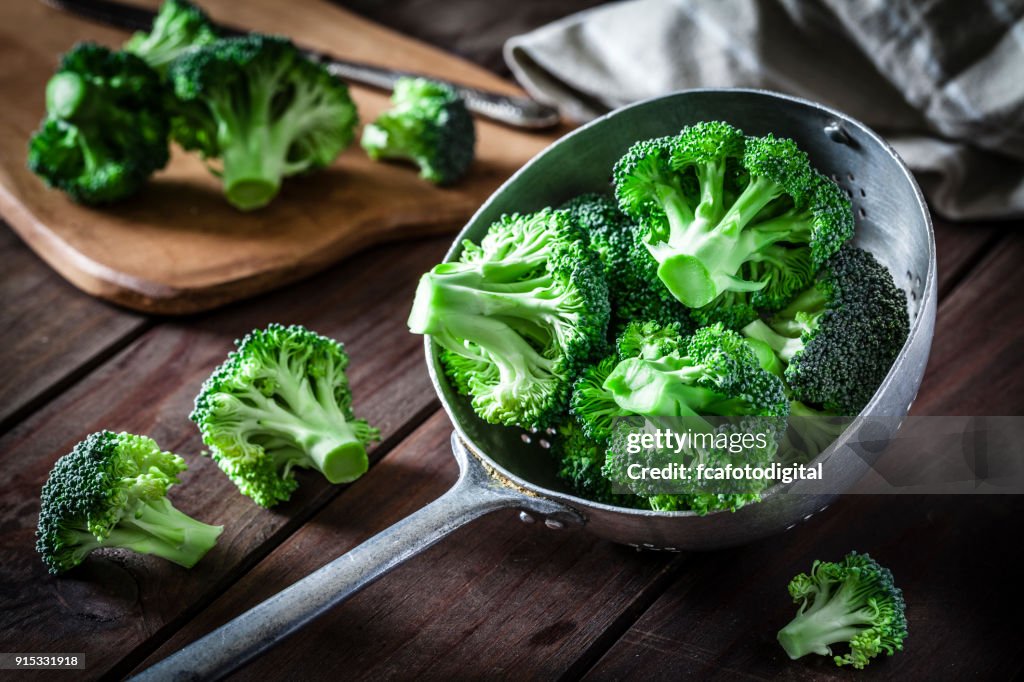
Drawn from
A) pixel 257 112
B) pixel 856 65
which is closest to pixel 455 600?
pixel 257 112

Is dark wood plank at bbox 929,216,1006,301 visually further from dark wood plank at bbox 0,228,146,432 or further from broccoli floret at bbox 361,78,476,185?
dark wood plank at bbox 0,228,146,432

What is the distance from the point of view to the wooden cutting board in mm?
1919

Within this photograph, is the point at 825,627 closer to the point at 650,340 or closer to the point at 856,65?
the point at 650,340

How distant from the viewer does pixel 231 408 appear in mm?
1505

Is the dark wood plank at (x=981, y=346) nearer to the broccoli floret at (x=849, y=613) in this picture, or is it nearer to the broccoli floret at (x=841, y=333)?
the broccoli floret at (x=841, y=333)

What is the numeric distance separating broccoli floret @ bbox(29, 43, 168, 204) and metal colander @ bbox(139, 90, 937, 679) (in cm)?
84

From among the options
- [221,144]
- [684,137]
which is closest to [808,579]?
[684,137]

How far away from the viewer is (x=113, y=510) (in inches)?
55.2

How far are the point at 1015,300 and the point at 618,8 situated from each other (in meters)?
1.01

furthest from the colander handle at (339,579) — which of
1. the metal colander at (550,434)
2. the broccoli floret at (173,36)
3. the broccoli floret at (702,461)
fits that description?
the broccoli floret at (173,36)

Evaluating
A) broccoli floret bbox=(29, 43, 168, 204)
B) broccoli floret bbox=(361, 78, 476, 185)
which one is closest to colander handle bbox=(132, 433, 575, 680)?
broccoli floret bbox=(361, 78, 476, 185)

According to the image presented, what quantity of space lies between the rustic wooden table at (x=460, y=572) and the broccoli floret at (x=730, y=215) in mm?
339

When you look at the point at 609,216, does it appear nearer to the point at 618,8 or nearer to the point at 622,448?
the point at 622,448

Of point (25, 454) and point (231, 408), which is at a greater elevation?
point (231, 408)
